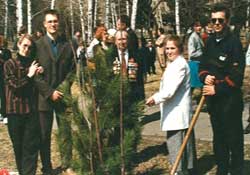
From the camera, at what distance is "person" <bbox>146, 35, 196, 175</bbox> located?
A: 5.94 m

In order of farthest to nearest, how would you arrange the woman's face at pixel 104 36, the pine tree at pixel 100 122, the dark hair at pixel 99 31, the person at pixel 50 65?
the woman's face at pixel 104 36, the dark hair at pixel 99 31, the person at pixel 50 65, the pine tree at pixel 100 122

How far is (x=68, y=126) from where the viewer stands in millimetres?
5516

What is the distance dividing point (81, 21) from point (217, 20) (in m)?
1.92

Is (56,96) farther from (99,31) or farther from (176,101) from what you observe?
(99,31)

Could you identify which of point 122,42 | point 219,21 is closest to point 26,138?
point 219,21

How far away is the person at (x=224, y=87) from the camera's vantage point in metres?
6.11

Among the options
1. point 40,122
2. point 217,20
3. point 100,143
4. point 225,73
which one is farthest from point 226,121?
point 40,122

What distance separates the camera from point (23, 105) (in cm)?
688

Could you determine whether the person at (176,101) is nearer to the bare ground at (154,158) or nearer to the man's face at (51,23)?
the bare ground at (154,158)

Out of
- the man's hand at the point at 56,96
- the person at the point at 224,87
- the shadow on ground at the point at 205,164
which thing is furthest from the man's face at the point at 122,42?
the shadow on ground at the point at 205,164

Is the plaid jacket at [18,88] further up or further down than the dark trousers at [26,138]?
further up

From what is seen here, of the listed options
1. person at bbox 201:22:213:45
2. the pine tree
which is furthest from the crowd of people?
person at bbox 201:22:213:45

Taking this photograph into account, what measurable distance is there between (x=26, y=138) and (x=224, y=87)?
8.03 ft

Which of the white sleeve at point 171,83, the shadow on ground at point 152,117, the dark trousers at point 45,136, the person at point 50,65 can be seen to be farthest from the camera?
the shadow on ground at point 152,117
